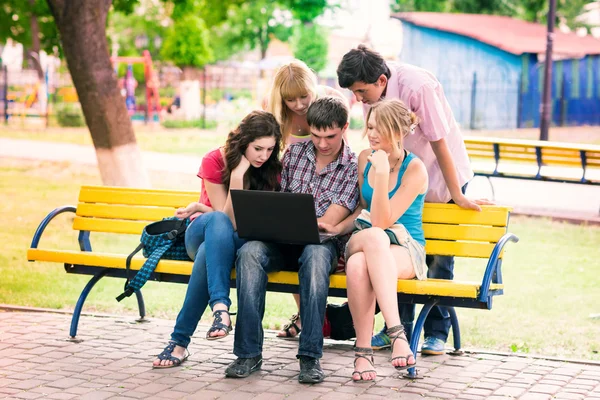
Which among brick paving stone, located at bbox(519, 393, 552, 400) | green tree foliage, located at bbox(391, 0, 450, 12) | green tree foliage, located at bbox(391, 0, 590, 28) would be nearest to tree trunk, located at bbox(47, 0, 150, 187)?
brick paving stone, located at bbox(519, 393, 552, 400)

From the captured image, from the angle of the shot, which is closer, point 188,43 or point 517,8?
point 188,43

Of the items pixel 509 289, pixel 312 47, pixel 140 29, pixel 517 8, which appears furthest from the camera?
pixel 140 29

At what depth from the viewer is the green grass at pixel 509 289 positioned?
628 cm

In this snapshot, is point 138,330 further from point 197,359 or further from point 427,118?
point 427,118

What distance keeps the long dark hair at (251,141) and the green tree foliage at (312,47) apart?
37106 mm

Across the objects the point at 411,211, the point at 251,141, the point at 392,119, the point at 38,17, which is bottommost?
the point at 411,211

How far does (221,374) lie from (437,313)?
1.36m

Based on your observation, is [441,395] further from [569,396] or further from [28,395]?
[28,395]

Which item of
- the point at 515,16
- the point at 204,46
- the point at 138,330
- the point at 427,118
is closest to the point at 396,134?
the point at 427,118

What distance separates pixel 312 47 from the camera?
42.9 m

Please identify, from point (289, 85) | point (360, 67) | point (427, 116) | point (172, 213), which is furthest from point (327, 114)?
point (172, 213)

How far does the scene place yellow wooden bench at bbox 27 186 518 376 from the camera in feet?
16.6

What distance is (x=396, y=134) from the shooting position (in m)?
5.12

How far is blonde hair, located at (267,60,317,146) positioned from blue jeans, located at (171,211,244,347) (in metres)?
0.73
